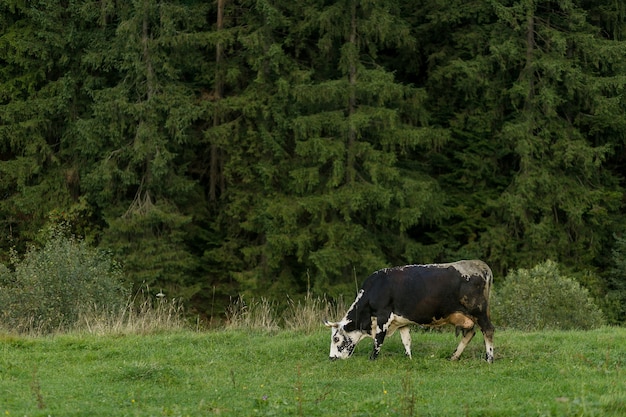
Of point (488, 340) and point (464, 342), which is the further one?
point (464, 342)

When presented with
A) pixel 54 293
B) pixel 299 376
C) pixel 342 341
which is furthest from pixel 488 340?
pixel 54 293

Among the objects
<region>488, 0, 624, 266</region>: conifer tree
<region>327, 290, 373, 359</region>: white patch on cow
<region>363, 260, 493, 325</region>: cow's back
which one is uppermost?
<region>488, 0, 624, 266</region>: conifer tree

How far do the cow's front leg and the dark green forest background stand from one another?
51.4 ft

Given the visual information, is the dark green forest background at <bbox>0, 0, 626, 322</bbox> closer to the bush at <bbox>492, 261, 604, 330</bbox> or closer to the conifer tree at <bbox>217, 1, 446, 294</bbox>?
the conifer tree at <bbox>217, 1, 446, 294</bbox>

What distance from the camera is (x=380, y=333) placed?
14023 mm

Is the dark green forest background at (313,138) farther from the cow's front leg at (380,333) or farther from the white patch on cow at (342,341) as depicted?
the cow's front leg at (380,333)

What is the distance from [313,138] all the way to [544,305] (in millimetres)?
12952

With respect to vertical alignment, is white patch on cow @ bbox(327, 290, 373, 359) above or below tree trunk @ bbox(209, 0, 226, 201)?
below

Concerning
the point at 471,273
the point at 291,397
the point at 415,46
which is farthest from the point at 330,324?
the point at 415,46

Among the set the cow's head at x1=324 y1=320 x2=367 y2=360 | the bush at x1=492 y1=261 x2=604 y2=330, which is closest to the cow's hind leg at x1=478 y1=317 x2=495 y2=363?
the cow's head at x1=324 y1=320 x2=367 y2=360

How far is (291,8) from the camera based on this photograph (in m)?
33.2

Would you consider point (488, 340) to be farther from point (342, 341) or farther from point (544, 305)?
point (544, 305)

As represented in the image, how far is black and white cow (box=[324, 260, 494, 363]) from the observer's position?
13.7 m

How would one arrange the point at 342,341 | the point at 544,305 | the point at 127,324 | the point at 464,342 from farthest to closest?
the point at 544,305
the point at 127,324
the point at 342,341
the point at 464,342
